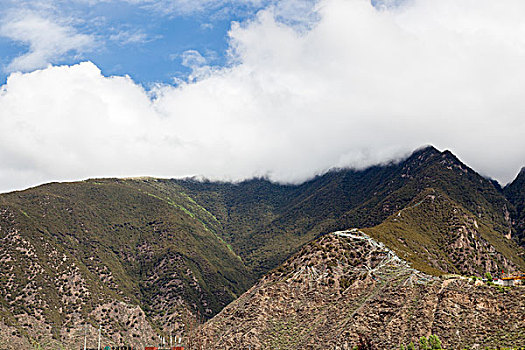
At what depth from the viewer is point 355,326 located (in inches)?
3182

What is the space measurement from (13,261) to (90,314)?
2580cm

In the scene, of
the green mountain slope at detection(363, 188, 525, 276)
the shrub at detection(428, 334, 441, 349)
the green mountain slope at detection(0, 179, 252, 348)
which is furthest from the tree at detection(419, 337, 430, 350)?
the green mountain slope at detection(0, 179, 252, 348)

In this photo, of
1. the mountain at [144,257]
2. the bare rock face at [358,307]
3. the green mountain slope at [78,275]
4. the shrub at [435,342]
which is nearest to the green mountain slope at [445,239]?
the mountain at [144,257]

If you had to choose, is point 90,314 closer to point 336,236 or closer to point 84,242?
point 84,242

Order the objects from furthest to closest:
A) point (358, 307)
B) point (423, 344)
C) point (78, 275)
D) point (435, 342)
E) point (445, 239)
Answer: point (78, 275) → point (445, 239) → point (358, 307) → point (423, 344) → point (435, 342)

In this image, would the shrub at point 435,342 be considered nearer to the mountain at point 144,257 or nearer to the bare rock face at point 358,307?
the bare rock face at point 358,307

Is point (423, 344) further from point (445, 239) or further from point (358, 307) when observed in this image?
point (445, 239)

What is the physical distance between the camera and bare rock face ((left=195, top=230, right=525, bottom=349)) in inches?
2842

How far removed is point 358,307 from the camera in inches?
3450

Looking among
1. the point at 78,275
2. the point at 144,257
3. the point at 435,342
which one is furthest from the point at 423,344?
the point at 144,257

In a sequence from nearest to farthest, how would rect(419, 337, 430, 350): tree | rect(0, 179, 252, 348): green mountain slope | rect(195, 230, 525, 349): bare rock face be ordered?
rect(419, 337, 430, 350): tree → rect(195, 230, 525, 349): bare rock face → rect(0, 179, 252, 348): green mountain slope

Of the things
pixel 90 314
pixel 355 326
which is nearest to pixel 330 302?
pixel 355 326

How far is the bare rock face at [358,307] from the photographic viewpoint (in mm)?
72188

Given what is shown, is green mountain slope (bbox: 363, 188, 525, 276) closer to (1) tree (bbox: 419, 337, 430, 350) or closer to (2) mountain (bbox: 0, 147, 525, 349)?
(2) mountain (bbox: 0, 147, 525, 349)
